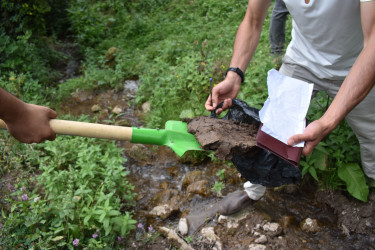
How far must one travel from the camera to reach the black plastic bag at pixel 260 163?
2262mm

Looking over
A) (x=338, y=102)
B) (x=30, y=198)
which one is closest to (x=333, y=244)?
(x=338, y=102)

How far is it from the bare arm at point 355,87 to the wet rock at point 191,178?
1.78 meters

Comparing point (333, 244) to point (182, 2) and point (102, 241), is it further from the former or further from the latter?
point (182, 2)

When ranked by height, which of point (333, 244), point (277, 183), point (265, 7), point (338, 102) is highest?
point (265, 7)

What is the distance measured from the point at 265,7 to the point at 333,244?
2.16 m

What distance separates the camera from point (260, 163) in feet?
7.52

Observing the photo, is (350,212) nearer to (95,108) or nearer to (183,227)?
(183,227)

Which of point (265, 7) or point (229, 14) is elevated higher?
point (265, 7)

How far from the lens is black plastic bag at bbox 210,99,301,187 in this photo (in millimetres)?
2262

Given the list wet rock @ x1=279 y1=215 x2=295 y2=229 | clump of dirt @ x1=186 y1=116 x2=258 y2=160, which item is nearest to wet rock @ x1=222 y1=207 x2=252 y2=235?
wet rock @ x1=279 y1=215 x2=295 y2=229

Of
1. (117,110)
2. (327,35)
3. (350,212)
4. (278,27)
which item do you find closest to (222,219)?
(350,212)

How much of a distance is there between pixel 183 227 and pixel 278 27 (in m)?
3.07

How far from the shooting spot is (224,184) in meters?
3.34

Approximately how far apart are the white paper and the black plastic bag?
1.11 ft
